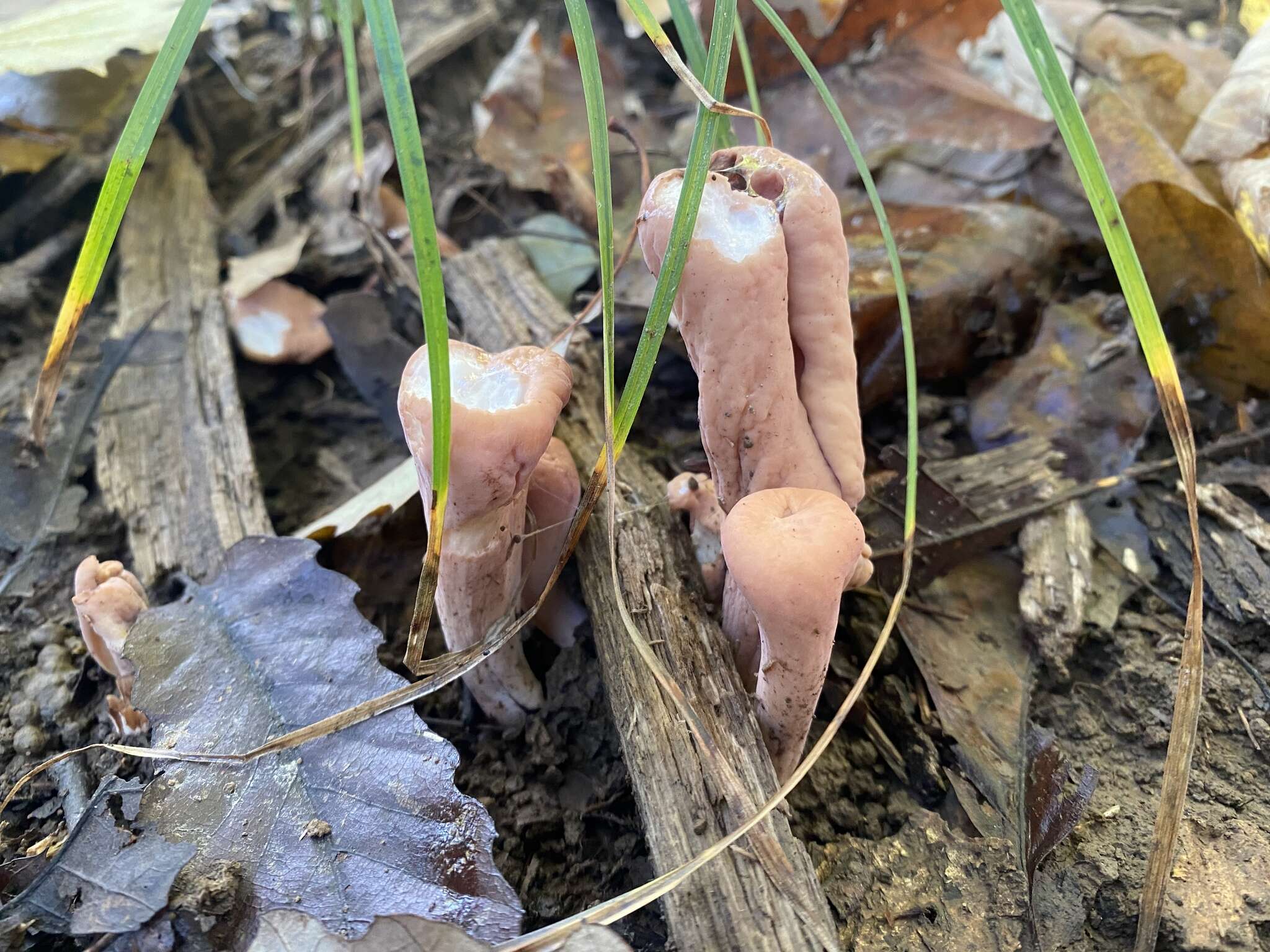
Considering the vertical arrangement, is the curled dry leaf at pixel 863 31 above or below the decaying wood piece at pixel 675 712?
above

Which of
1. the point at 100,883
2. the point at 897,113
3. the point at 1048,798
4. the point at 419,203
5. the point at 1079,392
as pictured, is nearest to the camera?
the point at 419,203

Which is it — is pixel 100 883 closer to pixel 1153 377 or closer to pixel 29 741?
pixel 29 741

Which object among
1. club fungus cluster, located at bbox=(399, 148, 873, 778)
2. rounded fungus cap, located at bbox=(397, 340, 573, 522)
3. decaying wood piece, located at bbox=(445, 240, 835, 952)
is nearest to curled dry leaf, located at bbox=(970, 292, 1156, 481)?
club fungus cluster, located at bbox=(399, 148, 873, 778)

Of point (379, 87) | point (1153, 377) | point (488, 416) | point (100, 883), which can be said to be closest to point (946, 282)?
point (1153, 377)

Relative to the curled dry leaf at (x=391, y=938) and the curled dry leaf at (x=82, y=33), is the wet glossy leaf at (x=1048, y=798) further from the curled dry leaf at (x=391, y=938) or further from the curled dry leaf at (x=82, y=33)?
the curled dry leaf at (x=82, y=33)

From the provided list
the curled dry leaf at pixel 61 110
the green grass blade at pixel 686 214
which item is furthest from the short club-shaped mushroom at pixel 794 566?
the curled dry leaf at pixel 61 110

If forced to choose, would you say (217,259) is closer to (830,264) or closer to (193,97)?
(193,97)

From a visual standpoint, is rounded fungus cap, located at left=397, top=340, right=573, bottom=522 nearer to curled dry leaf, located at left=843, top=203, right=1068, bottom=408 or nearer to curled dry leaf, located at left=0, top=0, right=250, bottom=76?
curled dry leaf, located at left=843, top=203, right=1068, bottom=408

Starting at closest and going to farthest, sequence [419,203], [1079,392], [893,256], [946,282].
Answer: [419,203], [893,256], [1079,392], [946,282]
